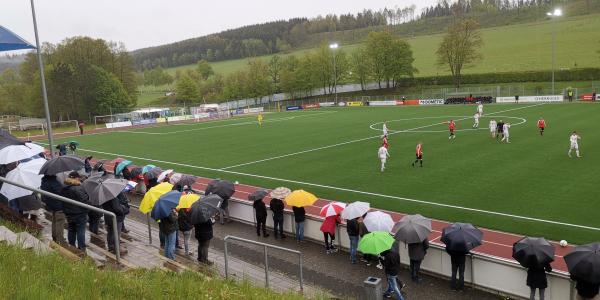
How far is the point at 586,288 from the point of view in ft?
30.8

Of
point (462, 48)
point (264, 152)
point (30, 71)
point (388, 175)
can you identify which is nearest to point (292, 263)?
point (388, 175)

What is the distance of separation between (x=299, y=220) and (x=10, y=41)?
1079cm

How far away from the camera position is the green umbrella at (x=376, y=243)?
10648 mm

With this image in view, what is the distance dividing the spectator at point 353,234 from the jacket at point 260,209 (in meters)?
3.42

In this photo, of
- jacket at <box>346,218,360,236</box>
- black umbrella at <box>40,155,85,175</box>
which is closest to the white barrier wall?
jacket at <box>346,218,360,236</box>

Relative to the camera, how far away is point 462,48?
90.9 metres

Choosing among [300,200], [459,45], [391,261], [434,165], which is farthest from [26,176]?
[459,45]

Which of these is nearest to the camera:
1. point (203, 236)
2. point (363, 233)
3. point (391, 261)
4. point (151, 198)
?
point (391, 261)

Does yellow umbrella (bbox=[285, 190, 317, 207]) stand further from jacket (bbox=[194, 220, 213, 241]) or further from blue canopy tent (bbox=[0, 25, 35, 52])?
blue canopy tent (bbox=[0, 25, 35, 52])

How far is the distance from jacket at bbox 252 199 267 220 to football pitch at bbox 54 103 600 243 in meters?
5.38

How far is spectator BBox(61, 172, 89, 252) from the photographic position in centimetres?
1156

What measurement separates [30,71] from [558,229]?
10181cm

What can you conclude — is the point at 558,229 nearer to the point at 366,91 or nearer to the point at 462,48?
the point at 462,48

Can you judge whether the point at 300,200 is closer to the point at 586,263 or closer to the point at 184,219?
the point at 184,219
